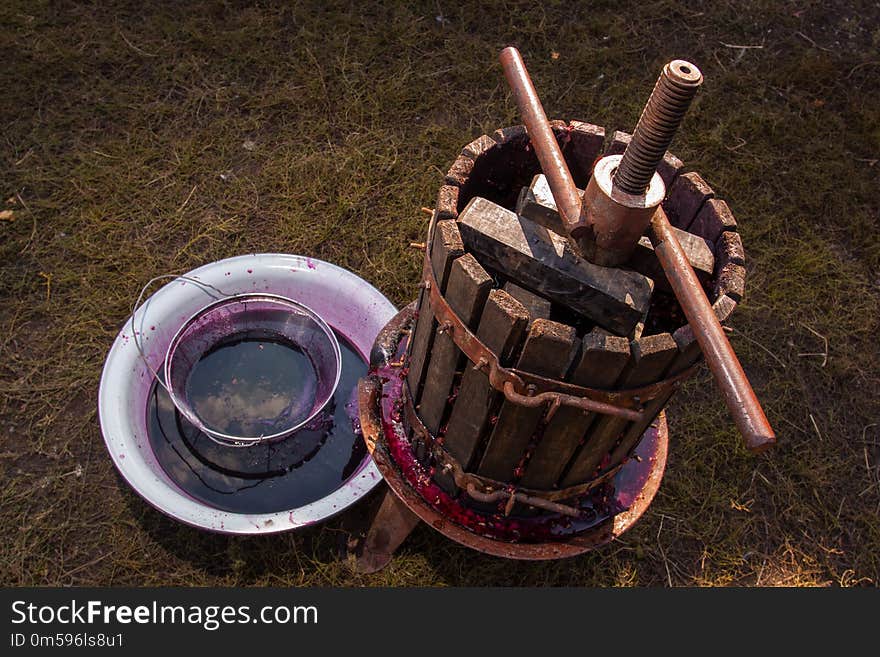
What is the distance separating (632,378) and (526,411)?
321mm

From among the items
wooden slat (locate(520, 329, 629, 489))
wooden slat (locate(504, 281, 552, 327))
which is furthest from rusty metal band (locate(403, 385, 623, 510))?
wooden slat (locate(504, 281, 552, 327))

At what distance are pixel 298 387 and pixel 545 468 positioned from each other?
144 cm

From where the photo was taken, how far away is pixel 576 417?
6.95 ft

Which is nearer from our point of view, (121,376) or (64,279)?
(121,376)

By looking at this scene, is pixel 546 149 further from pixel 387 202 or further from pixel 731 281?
pixel 387 202

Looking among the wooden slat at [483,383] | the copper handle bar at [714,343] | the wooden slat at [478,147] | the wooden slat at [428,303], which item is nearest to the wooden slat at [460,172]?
the wooden slat at [478,147]

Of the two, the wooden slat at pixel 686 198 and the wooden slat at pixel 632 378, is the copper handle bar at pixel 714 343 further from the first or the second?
the wooden slat at pixel 686 198

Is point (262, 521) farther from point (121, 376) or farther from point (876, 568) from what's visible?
point (876, 568)

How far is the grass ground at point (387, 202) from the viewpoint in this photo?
337 centimetres

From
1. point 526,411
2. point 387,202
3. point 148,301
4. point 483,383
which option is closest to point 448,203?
point 483,383

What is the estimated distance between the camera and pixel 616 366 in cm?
192

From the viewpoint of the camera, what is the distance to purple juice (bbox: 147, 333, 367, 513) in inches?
126

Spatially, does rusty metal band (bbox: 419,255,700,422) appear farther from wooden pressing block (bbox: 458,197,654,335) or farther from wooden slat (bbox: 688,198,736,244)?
wooden slat (bbox: 688,198,736,244)

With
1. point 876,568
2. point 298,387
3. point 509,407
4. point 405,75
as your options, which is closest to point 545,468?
point 509,407
